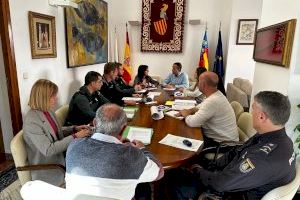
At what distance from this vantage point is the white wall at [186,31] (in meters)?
5.38

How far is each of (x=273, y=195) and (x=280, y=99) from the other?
0.53m

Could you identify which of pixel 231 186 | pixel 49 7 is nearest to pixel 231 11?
pixel 49 7

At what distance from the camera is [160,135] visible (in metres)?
1.87

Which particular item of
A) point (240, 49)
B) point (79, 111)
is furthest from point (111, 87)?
point (240, 49)

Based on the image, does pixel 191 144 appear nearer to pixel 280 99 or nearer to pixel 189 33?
pixel 280 99

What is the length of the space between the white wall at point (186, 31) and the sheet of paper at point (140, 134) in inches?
160

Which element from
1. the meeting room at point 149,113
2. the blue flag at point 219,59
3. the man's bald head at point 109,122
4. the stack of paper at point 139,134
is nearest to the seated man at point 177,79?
the meeting room at point 149,113

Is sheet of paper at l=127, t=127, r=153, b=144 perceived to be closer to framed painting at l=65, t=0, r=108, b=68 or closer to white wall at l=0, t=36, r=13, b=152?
white wall at l=0, t=36, r=13, b=152

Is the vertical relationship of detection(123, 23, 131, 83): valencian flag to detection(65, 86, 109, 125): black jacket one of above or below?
above

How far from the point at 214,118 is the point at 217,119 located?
0.03 m

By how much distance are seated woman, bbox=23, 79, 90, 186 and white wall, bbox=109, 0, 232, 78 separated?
14.1 ft

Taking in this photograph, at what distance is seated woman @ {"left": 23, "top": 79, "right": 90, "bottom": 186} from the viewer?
158cm

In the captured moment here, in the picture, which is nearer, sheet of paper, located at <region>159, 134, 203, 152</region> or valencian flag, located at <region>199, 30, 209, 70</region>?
sheet of paper, located at <region>159, 134, 203, 152</region>

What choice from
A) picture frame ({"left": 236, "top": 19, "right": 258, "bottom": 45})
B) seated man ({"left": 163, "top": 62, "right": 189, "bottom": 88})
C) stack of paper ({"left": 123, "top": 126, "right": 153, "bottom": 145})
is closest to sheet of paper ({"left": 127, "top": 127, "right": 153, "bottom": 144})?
stack of paper ({"left": 123, "top": 126, "right": 153, "bottom": 145})
